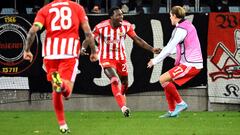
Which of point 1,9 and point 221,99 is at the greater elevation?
point 1,9

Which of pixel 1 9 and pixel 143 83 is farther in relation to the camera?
pixel 1 9

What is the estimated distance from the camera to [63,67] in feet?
42.3

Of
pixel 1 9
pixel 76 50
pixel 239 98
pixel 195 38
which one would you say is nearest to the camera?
pixel 76 50

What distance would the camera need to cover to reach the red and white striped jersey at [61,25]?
13.0 meters

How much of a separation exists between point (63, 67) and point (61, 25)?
70 centimetres

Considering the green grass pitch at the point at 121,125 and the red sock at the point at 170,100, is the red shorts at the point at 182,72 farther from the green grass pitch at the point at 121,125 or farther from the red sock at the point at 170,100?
the green grass pitch at the point at 121,125

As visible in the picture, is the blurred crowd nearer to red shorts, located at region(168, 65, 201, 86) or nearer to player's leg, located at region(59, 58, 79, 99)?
red shorts, located at region(168, 65, 201, 86)

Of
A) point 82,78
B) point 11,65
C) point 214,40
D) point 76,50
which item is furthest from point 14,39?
point 76,50

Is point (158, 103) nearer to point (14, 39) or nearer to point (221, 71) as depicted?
point (221, 71)

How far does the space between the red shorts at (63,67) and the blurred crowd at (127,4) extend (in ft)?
28.7

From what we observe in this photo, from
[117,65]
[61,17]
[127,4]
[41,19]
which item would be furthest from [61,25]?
[127,4]

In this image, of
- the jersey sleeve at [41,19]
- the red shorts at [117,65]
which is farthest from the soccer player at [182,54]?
the jersey sleeve at [41,19]

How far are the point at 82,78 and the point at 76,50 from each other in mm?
7315

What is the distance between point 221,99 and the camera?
65.5ft
